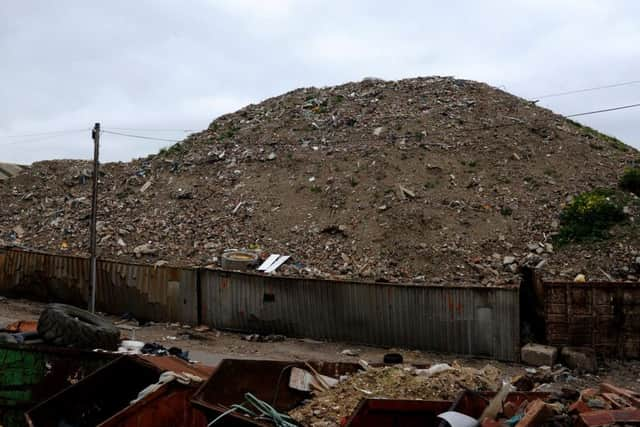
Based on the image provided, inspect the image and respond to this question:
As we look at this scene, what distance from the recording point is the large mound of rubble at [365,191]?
18.9 metres

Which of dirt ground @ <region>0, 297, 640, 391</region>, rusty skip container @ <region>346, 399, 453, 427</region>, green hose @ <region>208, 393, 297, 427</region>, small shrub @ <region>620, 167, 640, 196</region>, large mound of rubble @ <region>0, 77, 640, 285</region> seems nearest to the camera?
rusty skip container @ <region>346, 399, 453, 427</region>

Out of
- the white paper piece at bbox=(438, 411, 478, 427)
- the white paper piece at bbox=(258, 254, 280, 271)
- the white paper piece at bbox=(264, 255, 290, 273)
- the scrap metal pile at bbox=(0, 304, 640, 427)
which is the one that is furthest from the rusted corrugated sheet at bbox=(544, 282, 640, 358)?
the white paper piece at bbox=(438, 411, 478, 427)

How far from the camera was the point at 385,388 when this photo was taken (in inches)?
255

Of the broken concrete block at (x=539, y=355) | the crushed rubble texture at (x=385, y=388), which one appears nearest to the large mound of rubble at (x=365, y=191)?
the broken concrete block at (x=539, y=355)

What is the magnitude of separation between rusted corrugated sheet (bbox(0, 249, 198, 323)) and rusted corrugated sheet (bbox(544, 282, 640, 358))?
940cm

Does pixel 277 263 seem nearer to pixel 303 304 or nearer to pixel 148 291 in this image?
pixel 303 304

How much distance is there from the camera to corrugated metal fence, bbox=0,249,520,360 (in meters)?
13.7

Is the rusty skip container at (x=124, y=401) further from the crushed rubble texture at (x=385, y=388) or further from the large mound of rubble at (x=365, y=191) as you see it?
the large mound of rubble at (x=365, y=191)

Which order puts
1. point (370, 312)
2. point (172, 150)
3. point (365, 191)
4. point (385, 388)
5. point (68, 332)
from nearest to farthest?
point (385, 388) < point (68, 332) < point (370, 312) < point (365, 191) < point (172, 150)

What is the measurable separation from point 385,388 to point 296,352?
8223 millimetres

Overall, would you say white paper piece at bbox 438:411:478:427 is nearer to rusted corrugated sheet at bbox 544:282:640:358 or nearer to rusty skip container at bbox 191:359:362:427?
rusty skip container at bbox 191:359:362:427

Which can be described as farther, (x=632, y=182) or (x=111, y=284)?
(x=632, y=182)

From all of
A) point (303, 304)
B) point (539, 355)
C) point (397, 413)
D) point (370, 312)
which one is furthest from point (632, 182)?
point (397, 413)

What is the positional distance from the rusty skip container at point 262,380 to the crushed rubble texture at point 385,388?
324 millimetres
